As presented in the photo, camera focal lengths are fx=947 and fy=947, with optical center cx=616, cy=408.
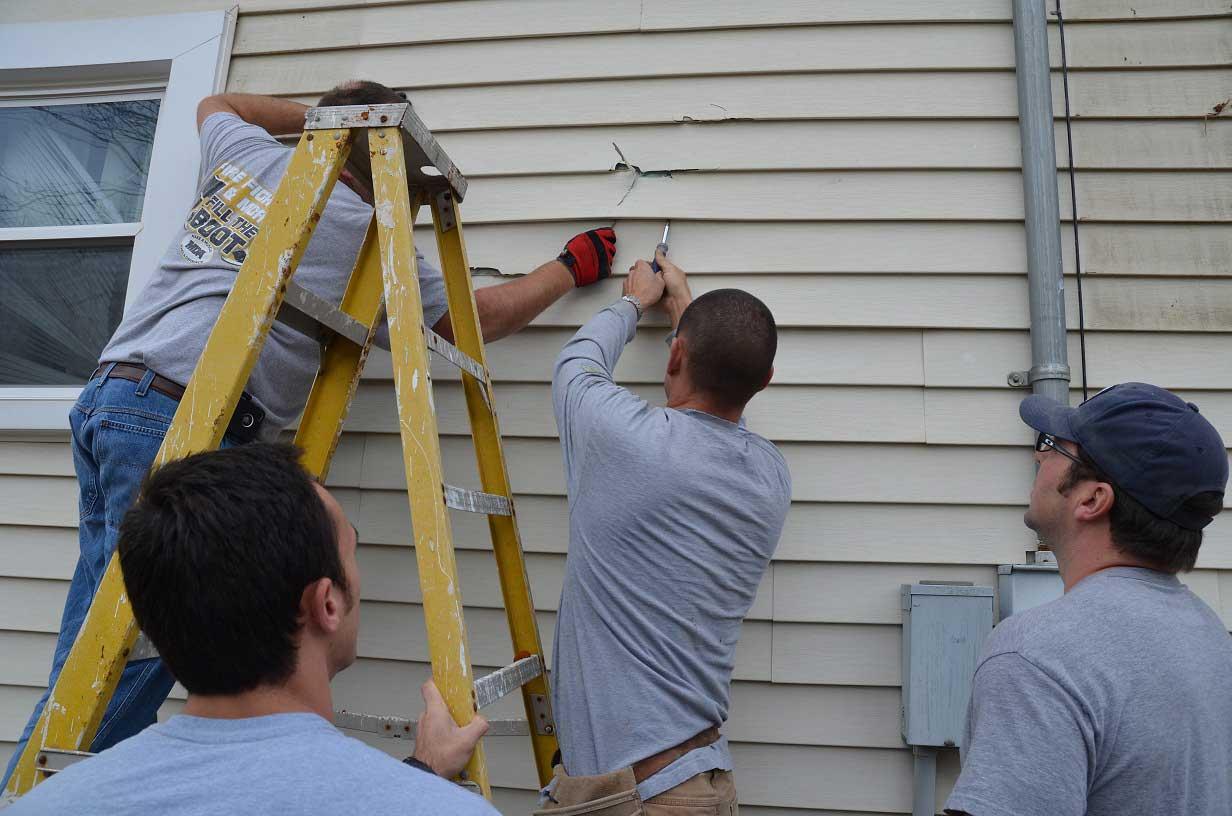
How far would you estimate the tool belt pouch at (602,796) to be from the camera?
1.86m

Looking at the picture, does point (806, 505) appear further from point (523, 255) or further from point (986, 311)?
point (523, 255)

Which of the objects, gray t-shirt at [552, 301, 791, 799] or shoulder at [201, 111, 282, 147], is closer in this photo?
gray t-shirt at [552, 301, 791, 799]

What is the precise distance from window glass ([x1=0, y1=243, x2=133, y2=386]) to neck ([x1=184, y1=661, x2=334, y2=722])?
235 centimetres

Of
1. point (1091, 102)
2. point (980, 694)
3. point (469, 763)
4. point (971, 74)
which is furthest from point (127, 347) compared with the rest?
point (1091, 102)

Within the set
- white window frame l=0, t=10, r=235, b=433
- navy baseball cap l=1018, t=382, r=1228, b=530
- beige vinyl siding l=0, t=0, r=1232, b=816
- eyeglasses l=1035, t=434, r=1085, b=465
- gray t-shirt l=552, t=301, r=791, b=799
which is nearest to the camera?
navy baseball cap l=1018, t=382, r=1228, b=530

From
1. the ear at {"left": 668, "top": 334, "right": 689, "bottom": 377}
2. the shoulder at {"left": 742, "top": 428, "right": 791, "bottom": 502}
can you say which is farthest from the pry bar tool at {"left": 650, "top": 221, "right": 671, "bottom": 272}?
the shoulder at {"left": 742, "top": 428, "right": 791, "bottom": 502}

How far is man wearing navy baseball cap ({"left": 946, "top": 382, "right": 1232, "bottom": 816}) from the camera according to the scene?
1343 millimetres

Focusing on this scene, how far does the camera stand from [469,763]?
1.62 metres

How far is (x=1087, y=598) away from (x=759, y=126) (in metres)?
1.70

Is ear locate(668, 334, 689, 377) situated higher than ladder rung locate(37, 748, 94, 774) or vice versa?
ear locate(668, 334, 689, 377)

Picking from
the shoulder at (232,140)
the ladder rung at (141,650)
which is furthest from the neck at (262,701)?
the shoulder at (232,140)

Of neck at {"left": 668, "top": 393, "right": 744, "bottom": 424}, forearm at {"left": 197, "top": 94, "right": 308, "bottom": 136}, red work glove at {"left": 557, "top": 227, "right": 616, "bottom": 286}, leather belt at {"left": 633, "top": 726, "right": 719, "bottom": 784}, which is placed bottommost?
leather belt at {"left": 633, "top": 726, "right": 719, "bottom": 784}

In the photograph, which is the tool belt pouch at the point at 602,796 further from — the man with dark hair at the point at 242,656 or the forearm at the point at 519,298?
the forearm at the point at 519,298

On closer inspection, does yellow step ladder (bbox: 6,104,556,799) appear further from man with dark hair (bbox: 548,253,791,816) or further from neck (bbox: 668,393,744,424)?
neck (bbox: 668,393,744,424)
